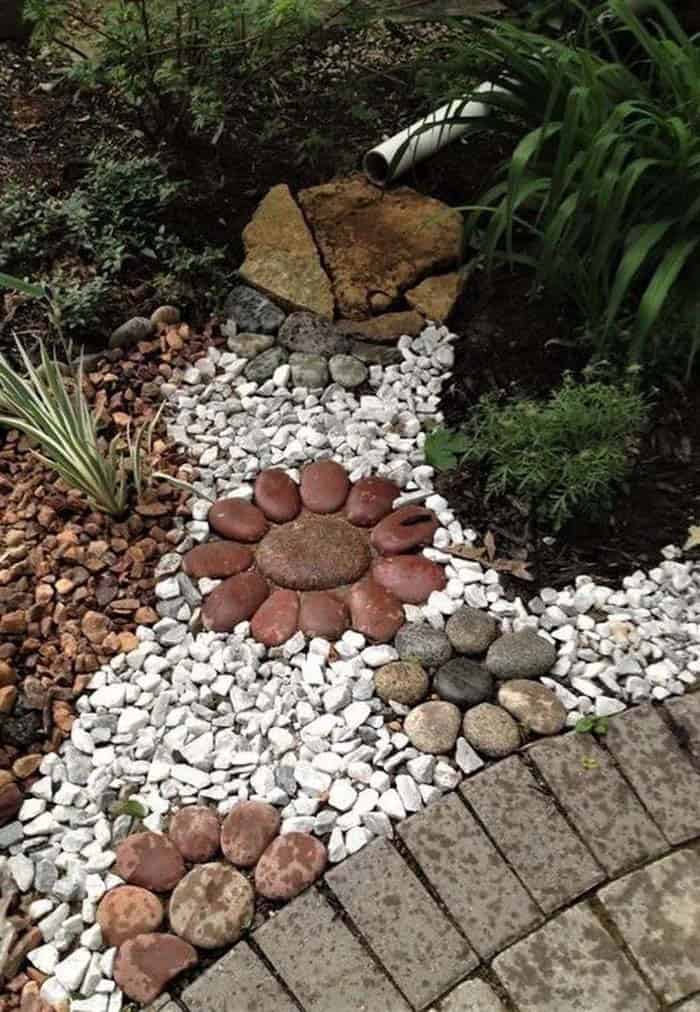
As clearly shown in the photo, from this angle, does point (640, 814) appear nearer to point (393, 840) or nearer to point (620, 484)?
point (393, 840)

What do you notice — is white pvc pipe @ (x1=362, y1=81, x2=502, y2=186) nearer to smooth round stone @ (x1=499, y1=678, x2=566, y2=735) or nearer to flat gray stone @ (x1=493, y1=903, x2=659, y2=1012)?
smooth round stone @ (x1=499, y1=678, x2=566, y2=735)

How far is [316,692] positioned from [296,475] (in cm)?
64

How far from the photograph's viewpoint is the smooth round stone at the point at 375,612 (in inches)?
87.8

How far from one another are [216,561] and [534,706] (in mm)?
774

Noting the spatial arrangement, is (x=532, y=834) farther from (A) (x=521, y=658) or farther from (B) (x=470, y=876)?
(A) (x=521, y=658)

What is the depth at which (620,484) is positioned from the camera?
95.5 inches

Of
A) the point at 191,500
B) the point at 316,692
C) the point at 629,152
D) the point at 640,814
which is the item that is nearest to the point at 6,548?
the point at 191,500

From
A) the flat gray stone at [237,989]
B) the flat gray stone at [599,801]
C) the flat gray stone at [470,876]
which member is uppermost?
the flat gray stone at [599,801]

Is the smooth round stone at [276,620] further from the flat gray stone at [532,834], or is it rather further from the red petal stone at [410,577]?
the flat gray stone at [532,834]

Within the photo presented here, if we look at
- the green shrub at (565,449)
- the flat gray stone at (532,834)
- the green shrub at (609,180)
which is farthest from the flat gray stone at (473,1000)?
Answer: the green shrub at (609,180)

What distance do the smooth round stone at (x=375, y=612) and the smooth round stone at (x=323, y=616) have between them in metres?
0.03

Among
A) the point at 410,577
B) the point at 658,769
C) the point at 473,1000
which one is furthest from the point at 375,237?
the point at 473,1000

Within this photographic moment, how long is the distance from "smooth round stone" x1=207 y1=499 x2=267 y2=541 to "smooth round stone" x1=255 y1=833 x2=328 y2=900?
755 mm

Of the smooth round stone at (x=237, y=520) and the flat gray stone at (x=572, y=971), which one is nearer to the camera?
the flat gray stone at (x=572, y=971)
